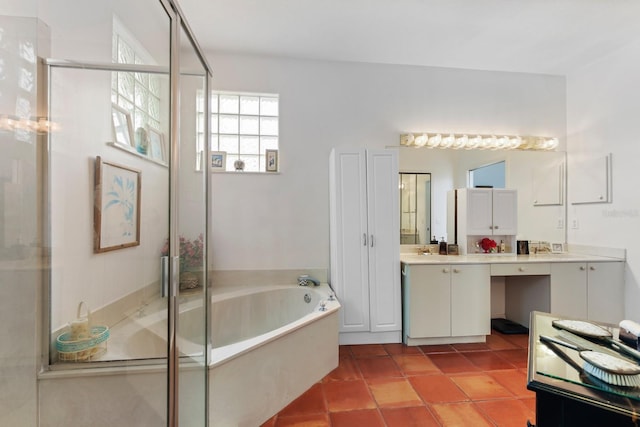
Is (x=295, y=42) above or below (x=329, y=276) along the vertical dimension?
above

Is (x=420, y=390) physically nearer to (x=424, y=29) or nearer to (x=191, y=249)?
(x=191, y=249)

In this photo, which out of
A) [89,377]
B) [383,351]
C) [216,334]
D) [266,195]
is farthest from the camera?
[266,195]

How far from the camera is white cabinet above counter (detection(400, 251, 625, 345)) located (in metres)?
2.54

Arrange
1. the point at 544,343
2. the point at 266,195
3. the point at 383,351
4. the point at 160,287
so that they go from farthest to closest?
the point at 266,195 → the point at 383,351 → the point at 160,287 → the point at 544,343

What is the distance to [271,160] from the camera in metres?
2.86

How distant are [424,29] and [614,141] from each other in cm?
225

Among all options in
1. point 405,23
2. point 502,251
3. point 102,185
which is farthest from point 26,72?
point 502,251

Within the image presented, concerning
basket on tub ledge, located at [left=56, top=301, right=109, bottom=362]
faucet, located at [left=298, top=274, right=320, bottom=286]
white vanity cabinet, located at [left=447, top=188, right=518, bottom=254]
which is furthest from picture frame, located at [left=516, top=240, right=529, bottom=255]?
basket on tub ledge, located at [left=56, top=301, right=109, bottom=362]

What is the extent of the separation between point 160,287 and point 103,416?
1.89 feet

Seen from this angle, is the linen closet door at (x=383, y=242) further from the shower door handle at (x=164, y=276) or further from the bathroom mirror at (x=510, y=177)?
the shower door handle at (x=164, y=276)

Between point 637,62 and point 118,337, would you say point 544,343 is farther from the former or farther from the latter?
point 637,62

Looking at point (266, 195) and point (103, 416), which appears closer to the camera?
point (103, 416)

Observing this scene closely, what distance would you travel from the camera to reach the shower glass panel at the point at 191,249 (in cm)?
137

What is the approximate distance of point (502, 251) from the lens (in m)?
3.06
